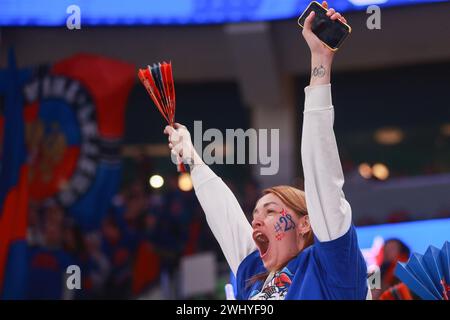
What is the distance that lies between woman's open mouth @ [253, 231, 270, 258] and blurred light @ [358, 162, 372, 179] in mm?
4986

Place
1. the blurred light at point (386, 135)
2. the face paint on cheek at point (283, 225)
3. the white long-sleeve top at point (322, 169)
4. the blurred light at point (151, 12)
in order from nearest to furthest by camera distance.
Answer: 1. the white long-sleeve top at point (322, 169)
2. the face paint on cheek at point (283, 225)
3. the blurred light at point (151, 12)
4. the blurred light at point (386, 135)

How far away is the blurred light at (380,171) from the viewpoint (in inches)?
289

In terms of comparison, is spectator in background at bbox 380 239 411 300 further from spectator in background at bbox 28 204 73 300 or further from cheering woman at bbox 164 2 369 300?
spectator in background at bbox 28 204 73 300

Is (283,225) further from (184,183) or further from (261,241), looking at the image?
(184,183)

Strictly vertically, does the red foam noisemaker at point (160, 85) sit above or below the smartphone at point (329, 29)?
above

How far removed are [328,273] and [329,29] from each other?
0.54 m

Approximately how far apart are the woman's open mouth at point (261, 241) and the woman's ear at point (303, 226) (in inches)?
3.3

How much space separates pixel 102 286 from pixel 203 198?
4176 millimetres

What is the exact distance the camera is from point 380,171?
295 inches

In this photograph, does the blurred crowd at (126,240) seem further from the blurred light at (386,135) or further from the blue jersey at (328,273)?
the blue jersey at (328,273)

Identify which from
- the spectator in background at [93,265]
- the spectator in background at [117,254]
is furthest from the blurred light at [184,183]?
the spectator in background at [93,265]

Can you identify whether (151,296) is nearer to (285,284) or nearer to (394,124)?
(394,124)

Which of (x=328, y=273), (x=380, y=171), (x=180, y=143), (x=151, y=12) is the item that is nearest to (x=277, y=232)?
(x=328, y=273)
